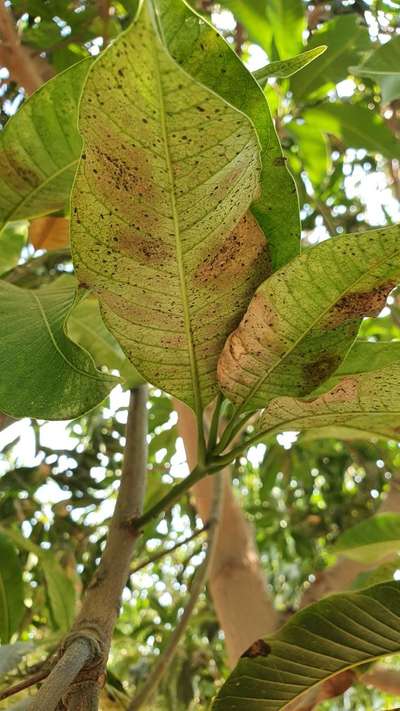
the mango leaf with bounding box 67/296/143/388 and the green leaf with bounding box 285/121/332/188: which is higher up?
the green leaf with bounding box 285/121/332/188

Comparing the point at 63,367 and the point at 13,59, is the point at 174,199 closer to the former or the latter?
the point at 63,367

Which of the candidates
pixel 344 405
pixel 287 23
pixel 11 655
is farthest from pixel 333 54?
pixel 11 655

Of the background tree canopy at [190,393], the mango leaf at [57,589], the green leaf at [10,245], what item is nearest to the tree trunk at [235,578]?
the background tree canopy at [190,393]

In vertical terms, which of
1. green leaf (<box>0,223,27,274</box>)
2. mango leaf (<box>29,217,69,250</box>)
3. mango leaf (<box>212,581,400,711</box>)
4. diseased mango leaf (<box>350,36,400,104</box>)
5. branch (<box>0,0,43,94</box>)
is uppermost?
branch (<box>0,0,43,94</box>)

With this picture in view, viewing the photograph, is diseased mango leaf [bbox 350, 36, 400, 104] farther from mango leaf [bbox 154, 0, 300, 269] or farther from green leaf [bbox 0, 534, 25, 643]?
green leaf [bbox 0, 534, 25, 643]

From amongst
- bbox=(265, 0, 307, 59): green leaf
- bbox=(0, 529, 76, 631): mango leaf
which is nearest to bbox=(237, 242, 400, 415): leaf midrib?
bbox=(0, 529, 76, 631): mango leaf

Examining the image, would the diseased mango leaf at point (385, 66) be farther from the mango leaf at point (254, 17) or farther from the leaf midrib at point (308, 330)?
the leaf midrib at point (308, 330)

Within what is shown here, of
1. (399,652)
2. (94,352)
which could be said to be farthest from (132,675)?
(399,652)

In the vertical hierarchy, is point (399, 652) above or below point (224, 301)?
below
